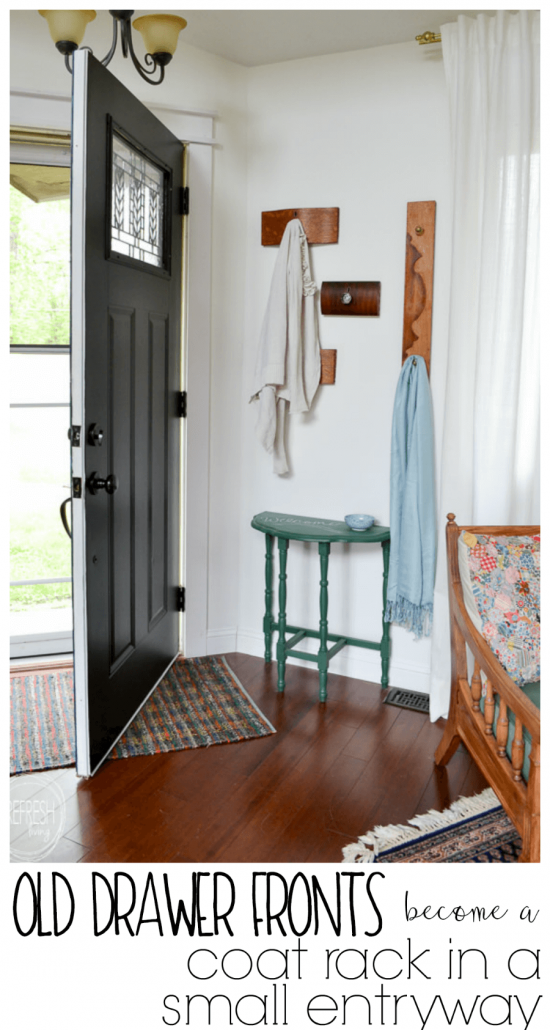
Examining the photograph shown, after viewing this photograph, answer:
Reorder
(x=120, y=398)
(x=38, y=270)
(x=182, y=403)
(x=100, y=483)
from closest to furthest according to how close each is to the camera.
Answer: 1. (x=100, y=483)
2. (x=120, y=398)
3. (x=182, y=403)
4. (x=38, y=270)

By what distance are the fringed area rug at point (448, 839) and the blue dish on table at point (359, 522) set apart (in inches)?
43.2

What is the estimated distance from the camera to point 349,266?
303 centimetres

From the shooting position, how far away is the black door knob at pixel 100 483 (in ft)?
7.41

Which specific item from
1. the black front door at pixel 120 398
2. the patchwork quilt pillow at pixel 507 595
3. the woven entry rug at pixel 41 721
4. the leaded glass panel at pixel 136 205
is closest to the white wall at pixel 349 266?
the black front door at pixel 120 398

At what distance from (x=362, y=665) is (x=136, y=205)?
6.41 ft

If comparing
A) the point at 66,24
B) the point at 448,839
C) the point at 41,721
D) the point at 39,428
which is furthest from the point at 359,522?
the point at 66,24

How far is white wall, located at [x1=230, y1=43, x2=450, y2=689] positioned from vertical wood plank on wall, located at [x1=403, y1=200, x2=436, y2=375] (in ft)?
0.11

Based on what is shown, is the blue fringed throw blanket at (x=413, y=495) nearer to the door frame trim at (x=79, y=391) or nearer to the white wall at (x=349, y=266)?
the white wall at (x=349, y=266)

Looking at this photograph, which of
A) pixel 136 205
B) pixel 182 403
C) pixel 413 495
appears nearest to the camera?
pixel 136 205

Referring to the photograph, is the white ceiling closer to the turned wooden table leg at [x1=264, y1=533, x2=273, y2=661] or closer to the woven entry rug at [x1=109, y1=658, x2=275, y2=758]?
the turned wooden table leg at [x1=264, y1=533, x2=273, y2=661]

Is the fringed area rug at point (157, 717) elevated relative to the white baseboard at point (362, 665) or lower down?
lower down

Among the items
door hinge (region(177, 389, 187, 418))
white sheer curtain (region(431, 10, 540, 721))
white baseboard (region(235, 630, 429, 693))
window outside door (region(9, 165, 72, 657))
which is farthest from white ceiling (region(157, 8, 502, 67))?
white baseboard (region(235, 630, 429, 693))

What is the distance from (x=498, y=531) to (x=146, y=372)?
4.34 feet

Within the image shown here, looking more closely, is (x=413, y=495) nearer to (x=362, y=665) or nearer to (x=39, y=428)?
(x=362, y=665)
